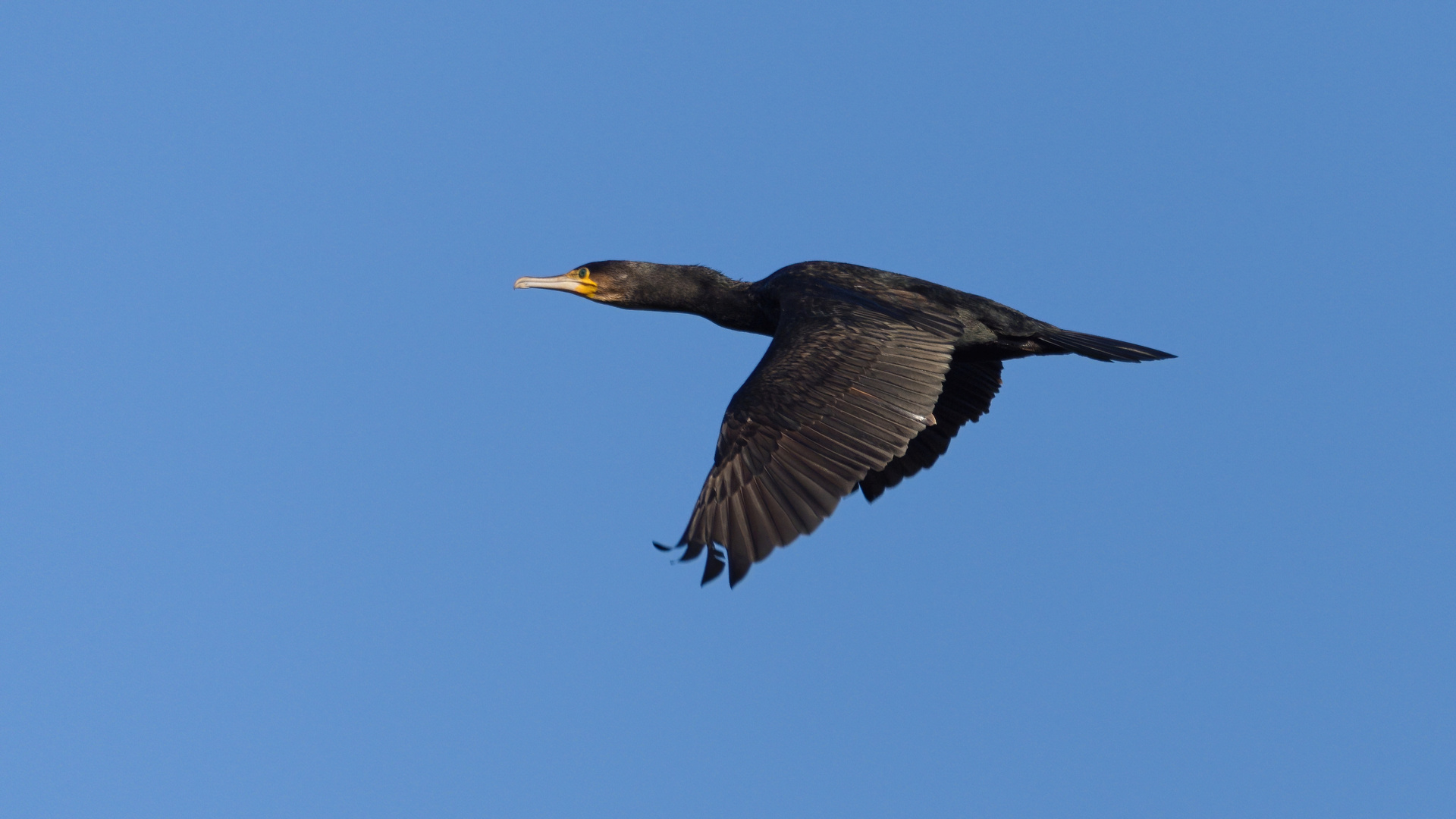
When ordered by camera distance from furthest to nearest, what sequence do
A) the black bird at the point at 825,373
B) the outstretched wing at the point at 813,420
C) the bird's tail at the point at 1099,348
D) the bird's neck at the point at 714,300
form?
the bird's neck at the point at 714,300 < the bird's tail at the point at 1099,348 < the black bird at the point at 825,373 < the outstretched wing at the point at 813,420

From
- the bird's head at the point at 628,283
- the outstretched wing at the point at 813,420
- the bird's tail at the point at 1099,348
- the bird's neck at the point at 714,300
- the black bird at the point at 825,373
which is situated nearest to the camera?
the outstretched wing at the point at 813,420

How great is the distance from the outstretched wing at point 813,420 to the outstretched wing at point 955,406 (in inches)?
44.0

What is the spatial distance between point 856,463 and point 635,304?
419 cm

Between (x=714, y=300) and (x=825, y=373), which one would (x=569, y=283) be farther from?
(x=825, y=373)

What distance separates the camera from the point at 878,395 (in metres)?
8.59

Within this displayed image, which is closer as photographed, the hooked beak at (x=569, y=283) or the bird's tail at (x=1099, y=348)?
the bird's tail at (x=1099, y=348)

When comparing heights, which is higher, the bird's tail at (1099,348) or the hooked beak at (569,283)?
the hooked beak at (569,283)

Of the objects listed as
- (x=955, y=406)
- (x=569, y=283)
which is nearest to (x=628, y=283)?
(x=569, y=283)

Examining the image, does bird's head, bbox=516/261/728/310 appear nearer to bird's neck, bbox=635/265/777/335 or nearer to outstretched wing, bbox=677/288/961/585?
bird's neck, bbox=635/265/777/335

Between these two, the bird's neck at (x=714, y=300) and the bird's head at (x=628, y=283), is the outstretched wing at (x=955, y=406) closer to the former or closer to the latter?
the bird's neck at (x=714, y=300)

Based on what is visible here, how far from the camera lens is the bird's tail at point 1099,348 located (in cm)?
1005

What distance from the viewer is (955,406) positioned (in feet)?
A: 34.9

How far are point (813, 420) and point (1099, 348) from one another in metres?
2.87

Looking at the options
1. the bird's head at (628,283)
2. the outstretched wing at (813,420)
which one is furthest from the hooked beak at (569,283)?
the outstretched wing at (813,420)
